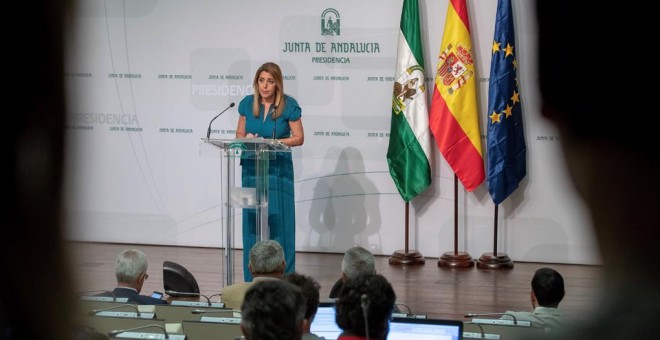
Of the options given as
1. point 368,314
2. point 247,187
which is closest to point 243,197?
point 247,187

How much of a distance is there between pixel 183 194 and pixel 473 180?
2.89m

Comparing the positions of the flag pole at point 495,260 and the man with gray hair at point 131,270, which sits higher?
the man with gray hair at point 131,270

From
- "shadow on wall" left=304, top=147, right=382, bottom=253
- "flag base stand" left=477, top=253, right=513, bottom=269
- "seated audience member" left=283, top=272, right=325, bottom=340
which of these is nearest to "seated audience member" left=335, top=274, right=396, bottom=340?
"seated audience member" left=283, top=272, right=325, bottom=340

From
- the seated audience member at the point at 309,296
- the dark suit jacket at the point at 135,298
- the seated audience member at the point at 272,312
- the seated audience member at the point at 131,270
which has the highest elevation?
the seated audience member at the point at 272,312

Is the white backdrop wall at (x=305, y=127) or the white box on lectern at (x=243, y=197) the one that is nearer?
the white box on lectern at (x=243, y=197)

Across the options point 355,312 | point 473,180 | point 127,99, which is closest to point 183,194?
point 127,99

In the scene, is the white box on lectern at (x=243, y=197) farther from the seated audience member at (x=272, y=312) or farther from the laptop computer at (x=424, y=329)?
Result: the seated audience member at (x=272, y=312)

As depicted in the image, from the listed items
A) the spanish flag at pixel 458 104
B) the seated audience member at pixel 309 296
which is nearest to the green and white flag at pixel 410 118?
the spanish flag at pixel 458 104

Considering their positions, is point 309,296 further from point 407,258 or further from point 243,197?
point 407,258

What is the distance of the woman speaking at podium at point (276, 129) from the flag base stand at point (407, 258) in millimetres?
1650

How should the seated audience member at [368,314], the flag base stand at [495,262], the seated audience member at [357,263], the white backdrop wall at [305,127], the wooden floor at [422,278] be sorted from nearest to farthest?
1. the seated audience member at [368,314]
2. the seated audience member at [357,263]
3. the wooden floor at [422,278]
4. the flag base stand at [495,262]
5. the white backdrop wall at [305,127]

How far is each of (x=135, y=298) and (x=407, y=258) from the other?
3.97 metres

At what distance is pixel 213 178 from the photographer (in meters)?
8.46

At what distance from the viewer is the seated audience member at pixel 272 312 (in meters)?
1.67
